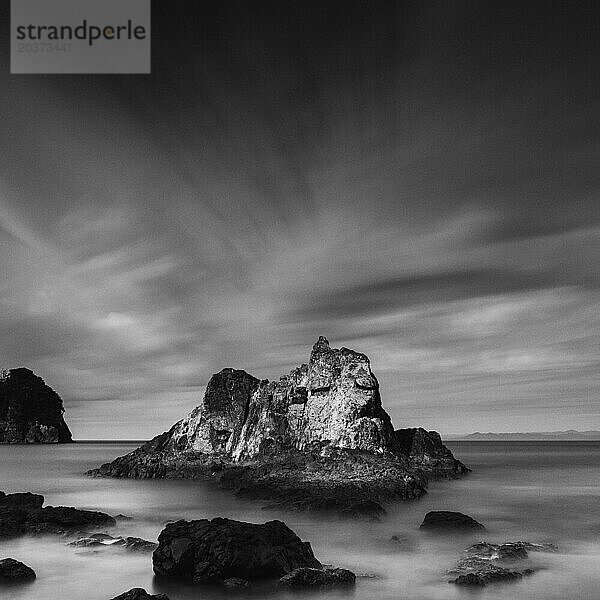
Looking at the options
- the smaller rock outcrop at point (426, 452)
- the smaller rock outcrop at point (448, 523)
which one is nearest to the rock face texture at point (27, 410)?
the smaller rock outcrop at point (426, 452)

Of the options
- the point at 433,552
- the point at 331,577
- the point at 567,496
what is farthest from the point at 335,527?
the point at 567,496

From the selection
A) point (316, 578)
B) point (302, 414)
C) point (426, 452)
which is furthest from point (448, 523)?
point (426, 452)

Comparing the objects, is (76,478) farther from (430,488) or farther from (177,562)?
(177,562)

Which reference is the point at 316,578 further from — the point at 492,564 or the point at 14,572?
the point at 14,572

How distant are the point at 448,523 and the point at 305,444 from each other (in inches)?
772

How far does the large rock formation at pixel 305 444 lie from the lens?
36.2 m

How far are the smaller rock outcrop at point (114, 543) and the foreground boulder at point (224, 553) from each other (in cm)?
355

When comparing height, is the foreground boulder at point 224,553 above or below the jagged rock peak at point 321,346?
below

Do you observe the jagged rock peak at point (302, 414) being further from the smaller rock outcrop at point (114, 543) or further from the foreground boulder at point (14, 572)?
the foreground boulder at point (14, 572)

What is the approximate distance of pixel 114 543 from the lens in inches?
886

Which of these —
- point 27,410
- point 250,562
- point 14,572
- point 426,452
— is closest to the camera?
point 250,562

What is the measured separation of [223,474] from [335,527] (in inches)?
809

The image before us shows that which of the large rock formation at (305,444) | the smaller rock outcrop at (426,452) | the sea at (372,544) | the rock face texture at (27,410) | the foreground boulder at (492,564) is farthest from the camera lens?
the rock face texture at (27,410)

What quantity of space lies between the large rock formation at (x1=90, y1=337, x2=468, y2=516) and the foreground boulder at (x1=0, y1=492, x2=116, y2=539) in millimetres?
10701
